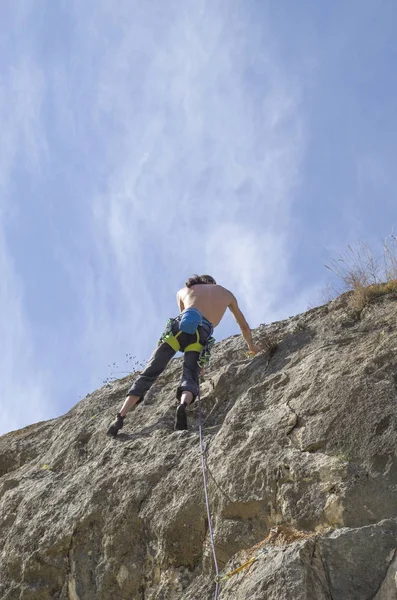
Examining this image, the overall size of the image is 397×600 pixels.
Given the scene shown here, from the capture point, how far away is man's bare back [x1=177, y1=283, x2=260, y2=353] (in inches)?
312

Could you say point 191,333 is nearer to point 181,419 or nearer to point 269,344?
point 269,344

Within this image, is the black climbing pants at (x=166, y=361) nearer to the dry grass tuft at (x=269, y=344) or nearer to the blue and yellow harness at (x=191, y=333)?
the blue and yellow harness at (x=191, y=333)

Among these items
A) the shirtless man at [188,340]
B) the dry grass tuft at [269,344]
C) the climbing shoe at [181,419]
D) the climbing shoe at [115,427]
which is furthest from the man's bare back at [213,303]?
the climbing shoe at [115,427]

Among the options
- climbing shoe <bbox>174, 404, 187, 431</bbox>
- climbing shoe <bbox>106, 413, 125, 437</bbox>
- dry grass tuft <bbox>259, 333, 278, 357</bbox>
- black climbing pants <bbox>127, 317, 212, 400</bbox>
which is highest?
black climbing pants <bbox>127, 317, 212, 400</bbox>

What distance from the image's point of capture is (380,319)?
7180 mm

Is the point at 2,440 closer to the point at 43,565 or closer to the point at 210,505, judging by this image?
the point at 43,565

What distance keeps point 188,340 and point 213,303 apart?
649 mm

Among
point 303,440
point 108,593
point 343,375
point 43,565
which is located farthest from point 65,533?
point 343,375

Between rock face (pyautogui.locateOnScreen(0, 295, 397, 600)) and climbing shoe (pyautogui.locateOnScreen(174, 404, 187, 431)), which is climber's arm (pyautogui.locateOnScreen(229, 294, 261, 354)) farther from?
climbing shoe (pyautogui.locateOnScreen(174, 404, 187, 431))

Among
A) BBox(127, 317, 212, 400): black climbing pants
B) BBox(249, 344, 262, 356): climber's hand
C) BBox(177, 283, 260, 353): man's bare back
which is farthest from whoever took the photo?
BBox(177, 283, 260, 353): man's bare back

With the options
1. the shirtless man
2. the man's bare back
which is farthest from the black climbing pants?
the man's bare back

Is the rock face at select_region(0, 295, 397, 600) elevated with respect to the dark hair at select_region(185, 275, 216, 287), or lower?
lower

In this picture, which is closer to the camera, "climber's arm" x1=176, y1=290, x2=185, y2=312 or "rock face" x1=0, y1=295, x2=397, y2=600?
"rock face" x1=0, y1=295, x2=397, y2=600

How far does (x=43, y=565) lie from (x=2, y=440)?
3148mm
